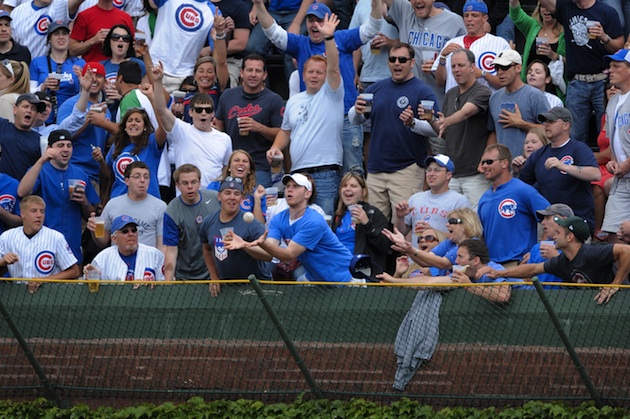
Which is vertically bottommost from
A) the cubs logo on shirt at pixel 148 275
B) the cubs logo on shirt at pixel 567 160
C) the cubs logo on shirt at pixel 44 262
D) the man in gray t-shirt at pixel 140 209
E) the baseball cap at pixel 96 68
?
the cubs logo on shirt at pixel 44 262

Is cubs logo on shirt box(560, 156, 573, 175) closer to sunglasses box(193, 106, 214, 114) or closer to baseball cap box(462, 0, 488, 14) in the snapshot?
baseball cap box(462, 0, 488, 14)

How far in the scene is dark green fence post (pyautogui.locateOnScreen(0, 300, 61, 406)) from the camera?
1224cm

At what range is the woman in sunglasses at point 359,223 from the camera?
43.9 ft

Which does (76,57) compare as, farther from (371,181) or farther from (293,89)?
(371,181)

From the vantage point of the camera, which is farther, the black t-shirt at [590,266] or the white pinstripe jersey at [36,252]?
the white pinstripe jersey at [36,252]

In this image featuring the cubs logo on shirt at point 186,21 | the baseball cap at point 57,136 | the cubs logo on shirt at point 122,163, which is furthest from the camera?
the cubs logo on shirt at point 186,21

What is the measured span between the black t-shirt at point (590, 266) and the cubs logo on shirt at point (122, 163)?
497 centimetres

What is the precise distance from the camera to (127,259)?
13.0 metres

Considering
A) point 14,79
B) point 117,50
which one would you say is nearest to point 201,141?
point 117,50

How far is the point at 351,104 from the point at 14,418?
5.30 metres

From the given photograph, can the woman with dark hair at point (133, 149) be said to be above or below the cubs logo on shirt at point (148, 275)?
above

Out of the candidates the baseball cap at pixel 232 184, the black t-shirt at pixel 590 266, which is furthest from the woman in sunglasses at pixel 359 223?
the black t-shirt at pixel 590 266

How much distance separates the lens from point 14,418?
40.9ft

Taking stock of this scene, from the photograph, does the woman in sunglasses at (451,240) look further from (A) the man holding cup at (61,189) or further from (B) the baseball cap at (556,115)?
(A) the man holding cup at (61,189)
